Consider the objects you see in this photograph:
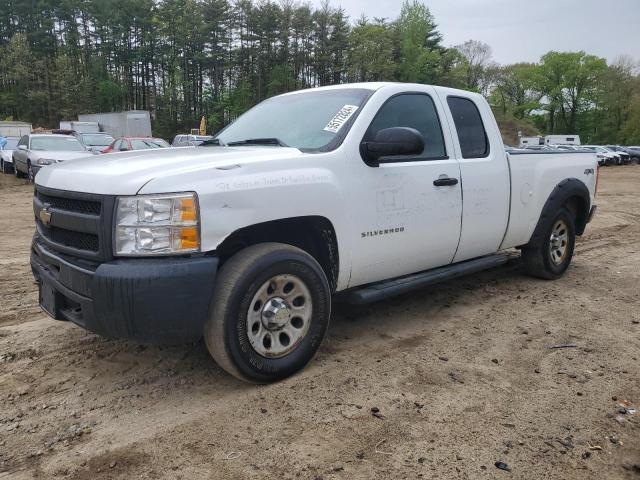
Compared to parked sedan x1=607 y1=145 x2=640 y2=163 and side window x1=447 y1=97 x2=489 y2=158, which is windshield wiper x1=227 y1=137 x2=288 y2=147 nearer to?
side window x1=447 y1=97 x2=489 y2=158

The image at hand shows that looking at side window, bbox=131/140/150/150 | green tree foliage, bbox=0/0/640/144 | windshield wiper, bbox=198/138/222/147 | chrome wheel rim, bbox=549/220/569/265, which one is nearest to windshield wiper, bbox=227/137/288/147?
windshield wiper, bbox=198/138/222/147

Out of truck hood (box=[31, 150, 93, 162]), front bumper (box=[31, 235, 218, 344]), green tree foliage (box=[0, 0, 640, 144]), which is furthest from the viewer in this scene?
green tree foliage (box=[0, 0, 640, 144])

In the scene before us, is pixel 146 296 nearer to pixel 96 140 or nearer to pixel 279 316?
pixel 279 316

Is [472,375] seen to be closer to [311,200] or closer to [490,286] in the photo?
[311,200]

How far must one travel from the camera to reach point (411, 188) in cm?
384

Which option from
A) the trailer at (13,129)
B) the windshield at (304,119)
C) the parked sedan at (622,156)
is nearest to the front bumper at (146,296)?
the windshield at (304,119)

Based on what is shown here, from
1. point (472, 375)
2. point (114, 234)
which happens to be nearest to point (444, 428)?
point (472, 375)

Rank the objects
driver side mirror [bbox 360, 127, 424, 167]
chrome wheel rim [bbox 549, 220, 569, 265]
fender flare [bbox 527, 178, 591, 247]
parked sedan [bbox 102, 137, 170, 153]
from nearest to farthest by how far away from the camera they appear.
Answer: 1. driver side mirror [bbox 360, 127, 424, 167]
2. fender flare [bbox 527, 178, 591, 247]
3. chrome wheel rim [bbox 549, 220, 569, 265]
4. parked sedan [bbox 102, 137, 170, 153]

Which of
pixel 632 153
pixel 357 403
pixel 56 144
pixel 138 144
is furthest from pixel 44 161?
pixel 632 153

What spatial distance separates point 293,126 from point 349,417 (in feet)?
7.02

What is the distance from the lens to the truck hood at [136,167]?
275 cm

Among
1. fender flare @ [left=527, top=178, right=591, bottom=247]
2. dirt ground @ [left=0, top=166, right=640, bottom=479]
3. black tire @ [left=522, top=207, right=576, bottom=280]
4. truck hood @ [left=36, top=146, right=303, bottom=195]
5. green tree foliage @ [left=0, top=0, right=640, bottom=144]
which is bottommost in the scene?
dirt ground @ [left=0, top=166, right=640, bottom=479]

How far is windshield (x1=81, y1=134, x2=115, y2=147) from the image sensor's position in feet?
70.9

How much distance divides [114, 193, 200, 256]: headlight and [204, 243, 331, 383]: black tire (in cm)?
36
